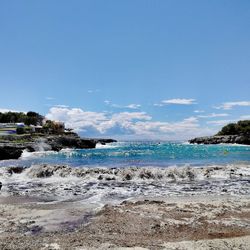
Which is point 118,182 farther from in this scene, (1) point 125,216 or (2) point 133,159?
(2) point 133,159

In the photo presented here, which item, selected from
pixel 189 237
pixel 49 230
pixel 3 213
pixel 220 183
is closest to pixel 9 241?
pixel 49 230

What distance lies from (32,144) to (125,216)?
84.8 meters

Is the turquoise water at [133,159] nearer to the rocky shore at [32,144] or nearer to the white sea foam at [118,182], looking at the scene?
the rocky shore at [32,144]

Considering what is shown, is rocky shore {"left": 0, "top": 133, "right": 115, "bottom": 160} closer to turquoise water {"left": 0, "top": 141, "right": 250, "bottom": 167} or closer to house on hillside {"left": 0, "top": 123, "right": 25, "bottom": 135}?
turquoise water {"left": 0, "top": 141, "right": 250, "bottom": 167}

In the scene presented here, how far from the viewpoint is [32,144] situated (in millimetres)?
96688

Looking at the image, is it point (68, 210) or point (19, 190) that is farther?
point (19, 190)

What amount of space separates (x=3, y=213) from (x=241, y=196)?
47.1 ft

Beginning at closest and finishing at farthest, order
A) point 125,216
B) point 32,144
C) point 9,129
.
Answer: point 125,216 < point 32,144 < point 9,129

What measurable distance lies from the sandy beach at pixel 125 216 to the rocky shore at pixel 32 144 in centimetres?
4209

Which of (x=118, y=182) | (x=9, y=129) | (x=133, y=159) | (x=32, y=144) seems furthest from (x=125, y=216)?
(x=9, y=129)

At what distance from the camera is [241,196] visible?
72.0 ft

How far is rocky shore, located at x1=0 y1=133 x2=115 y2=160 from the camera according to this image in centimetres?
6883

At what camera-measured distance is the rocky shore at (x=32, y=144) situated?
68.8 metres

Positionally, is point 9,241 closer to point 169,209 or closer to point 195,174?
point 169,209
